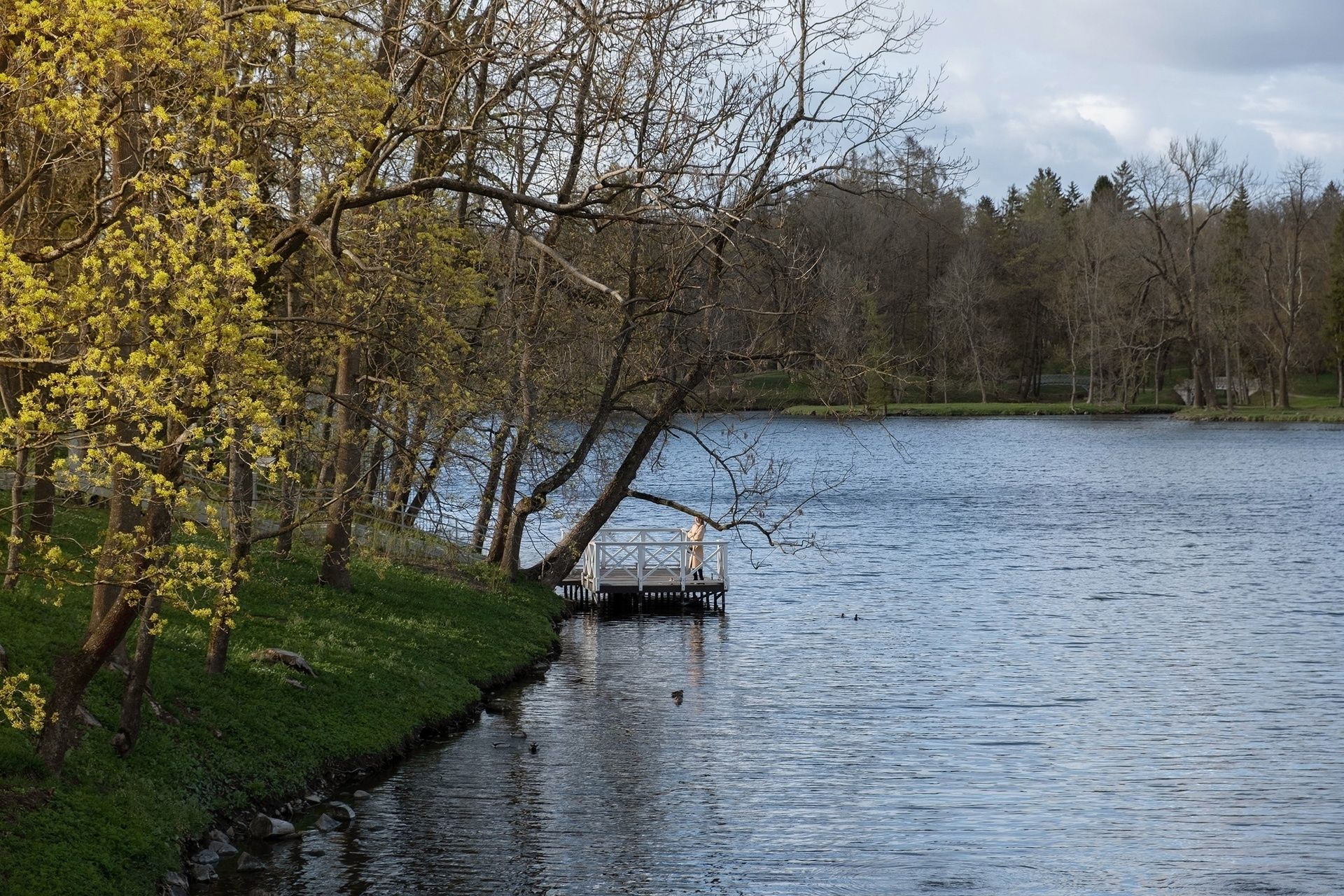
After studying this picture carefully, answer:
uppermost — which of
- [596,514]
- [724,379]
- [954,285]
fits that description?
[954,285]

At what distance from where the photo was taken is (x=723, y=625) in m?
31.3

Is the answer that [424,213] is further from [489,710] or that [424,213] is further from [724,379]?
[724,379]

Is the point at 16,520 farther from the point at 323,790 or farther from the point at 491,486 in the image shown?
the point at 491,486

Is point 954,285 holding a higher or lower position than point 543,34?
higher

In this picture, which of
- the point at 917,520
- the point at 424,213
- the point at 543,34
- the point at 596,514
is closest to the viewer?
the point at 543,34

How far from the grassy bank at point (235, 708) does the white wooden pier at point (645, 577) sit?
6911 millimetres

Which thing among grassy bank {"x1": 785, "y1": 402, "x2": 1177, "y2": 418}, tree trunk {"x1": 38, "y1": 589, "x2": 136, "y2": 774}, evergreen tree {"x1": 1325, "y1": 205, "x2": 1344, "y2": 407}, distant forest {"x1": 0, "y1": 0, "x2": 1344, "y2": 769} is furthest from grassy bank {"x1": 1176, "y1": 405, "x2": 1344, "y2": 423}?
tree trunk {"x1": 38, "y1": 589, "x2": 136, "y2": 774}

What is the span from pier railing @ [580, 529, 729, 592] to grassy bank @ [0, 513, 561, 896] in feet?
22.5

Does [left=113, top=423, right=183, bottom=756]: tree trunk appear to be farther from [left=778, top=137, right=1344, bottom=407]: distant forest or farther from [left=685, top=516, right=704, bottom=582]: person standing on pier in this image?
[left=778, top=137, right=1344, bottom=407]: distant forest

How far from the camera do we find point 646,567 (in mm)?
33938

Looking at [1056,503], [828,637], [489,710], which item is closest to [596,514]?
[828,637]

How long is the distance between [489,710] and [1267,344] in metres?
98.2

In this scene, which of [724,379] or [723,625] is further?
[723,625]

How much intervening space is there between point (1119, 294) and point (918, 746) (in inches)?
3571
